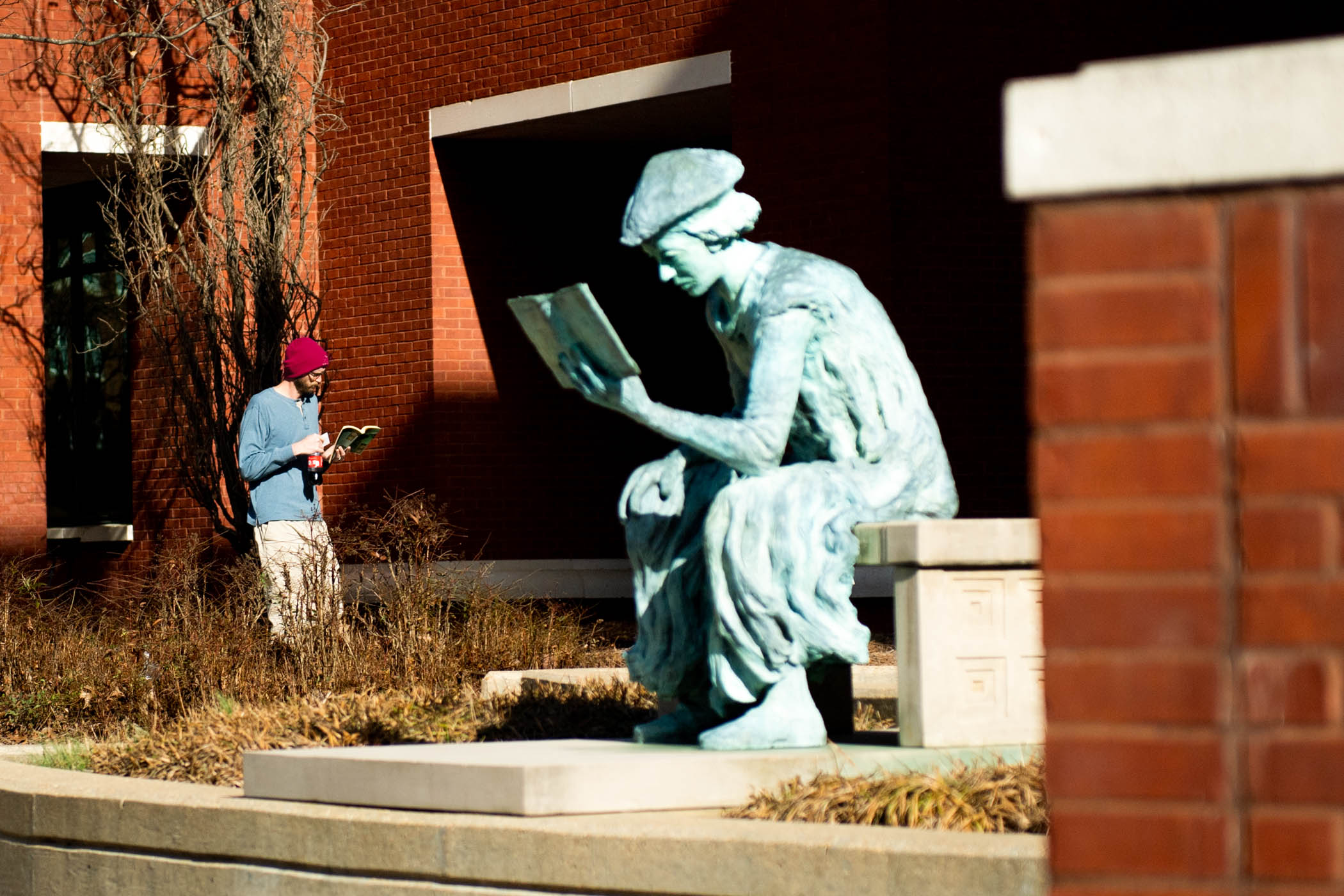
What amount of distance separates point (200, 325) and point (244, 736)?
27.3 ft

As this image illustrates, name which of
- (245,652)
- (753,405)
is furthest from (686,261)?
(245,652)

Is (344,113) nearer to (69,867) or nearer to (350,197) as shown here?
(350,197)

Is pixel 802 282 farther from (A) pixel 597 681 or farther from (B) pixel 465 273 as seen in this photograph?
(B) pixel 465 273

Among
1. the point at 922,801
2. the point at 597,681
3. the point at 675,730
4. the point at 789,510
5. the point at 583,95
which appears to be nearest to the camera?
the point at 922,801

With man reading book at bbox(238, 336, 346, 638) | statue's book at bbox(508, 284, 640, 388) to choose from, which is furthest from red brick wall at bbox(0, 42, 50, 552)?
statue's book at bbox(508, 284, 640, 388)

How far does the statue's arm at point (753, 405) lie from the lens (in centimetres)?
445

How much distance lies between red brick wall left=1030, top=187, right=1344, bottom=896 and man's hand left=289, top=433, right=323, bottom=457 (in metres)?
8.30

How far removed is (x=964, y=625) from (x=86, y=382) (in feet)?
45.2

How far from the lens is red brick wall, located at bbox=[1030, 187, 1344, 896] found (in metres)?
1.55

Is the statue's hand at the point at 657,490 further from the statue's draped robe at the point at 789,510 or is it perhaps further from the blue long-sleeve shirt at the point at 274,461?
the blue long-sleeve shirt at the point at 274,461

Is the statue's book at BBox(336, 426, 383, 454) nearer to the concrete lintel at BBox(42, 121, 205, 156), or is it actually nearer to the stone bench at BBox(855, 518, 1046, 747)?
the stone bench at BBox(855, 518, 1046, 747)

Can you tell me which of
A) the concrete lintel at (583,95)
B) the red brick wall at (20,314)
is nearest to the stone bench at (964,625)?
the concrete lintel at (583,95)

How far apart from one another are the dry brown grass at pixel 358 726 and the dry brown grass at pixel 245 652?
0.52 metres

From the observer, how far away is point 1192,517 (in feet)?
5.20
